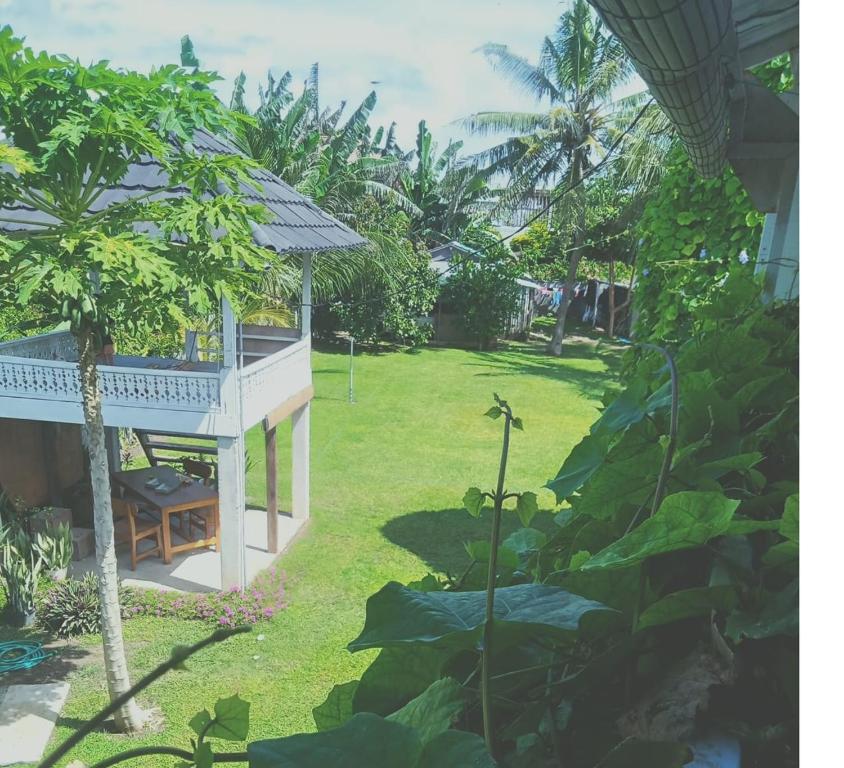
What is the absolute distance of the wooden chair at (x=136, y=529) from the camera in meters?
8.02

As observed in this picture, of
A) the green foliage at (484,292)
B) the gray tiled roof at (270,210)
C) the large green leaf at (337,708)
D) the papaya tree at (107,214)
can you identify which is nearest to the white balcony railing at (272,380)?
the gray tiled roof at (270,210)

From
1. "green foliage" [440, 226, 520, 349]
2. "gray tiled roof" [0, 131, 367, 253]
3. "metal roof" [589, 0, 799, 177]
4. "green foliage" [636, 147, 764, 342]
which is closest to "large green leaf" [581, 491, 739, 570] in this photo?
"metal roof" [589, 0, 799, 177]

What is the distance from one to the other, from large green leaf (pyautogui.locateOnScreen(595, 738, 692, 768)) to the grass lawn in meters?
0.27

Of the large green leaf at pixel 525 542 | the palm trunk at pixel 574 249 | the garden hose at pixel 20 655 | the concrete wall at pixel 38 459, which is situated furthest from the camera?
the palm trunk at pixel 574 249

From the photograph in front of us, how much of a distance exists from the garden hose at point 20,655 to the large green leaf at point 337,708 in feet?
22.1

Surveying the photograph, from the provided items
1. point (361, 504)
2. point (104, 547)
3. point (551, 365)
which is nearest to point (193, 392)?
point (104, 547)

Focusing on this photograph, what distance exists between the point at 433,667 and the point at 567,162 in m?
21.3

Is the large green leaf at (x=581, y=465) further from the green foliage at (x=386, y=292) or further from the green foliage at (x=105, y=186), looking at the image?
the green foliage at (x=386, y=292)

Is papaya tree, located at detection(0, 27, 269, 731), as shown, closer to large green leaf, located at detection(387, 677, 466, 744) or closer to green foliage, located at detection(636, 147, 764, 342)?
green foliage, located at detection(636, 147, 764, 342)

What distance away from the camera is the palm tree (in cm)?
1877

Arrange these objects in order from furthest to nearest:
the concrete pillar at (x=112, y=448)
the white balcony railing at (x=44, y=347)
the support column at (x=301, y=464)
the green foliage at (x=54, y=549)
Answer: the concrete pillar at (x=112, y=448) < the support column at (x=301, y=464) < the white balcony railing at (x=44, y=347) < the green foliage at (x=54, y=549)

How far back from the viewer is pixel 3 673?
19.7 feet

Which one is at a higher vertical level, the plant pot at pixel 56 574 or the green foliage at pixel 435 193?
the green foliage at pixel 435 193
